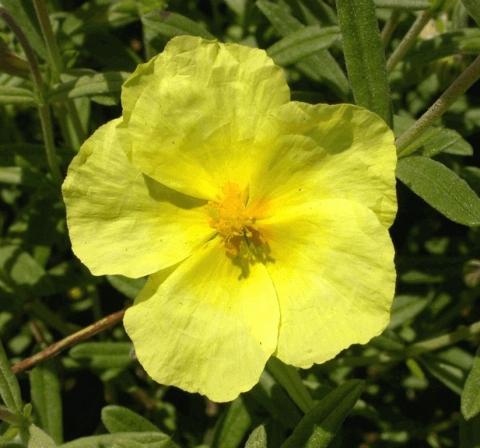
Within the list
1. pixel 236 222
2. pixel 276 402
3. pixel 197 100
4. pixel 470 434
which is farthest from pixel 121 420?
pixel 470 434

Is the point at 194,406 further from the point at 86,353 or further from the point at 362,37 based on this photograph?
the point at 362,37

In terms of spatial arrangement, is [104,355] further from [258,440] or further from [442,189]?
[442,189]

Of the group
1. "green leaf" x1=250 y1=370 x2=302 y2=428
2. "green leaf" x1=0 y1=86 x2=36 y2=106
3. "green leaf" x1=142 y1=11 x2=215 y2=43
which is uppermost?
"green leaf" x1=142 y1=11 x2=215 y2=43

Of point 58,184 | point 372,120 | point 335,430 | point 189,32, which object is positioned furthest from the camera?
point 58,184

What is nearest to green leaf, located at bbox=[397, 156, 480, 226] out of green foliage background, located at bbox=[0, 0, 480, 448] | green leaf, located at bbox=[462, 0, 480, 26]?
green foliage background, located at bbox=[0, 0, 480, 448]

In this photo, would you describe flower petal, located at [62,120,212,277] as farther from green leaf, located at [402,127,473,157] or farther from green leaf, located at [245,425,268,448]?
green leaf, located at [402,127,473,157]

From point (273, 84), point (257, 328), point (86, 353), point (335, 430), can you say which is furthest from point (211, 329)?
point (86, 353)

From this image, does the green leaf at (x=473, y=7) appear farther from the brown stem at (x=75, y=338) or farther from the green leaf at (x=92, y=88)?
the brown stem at (x=75, y=338)
